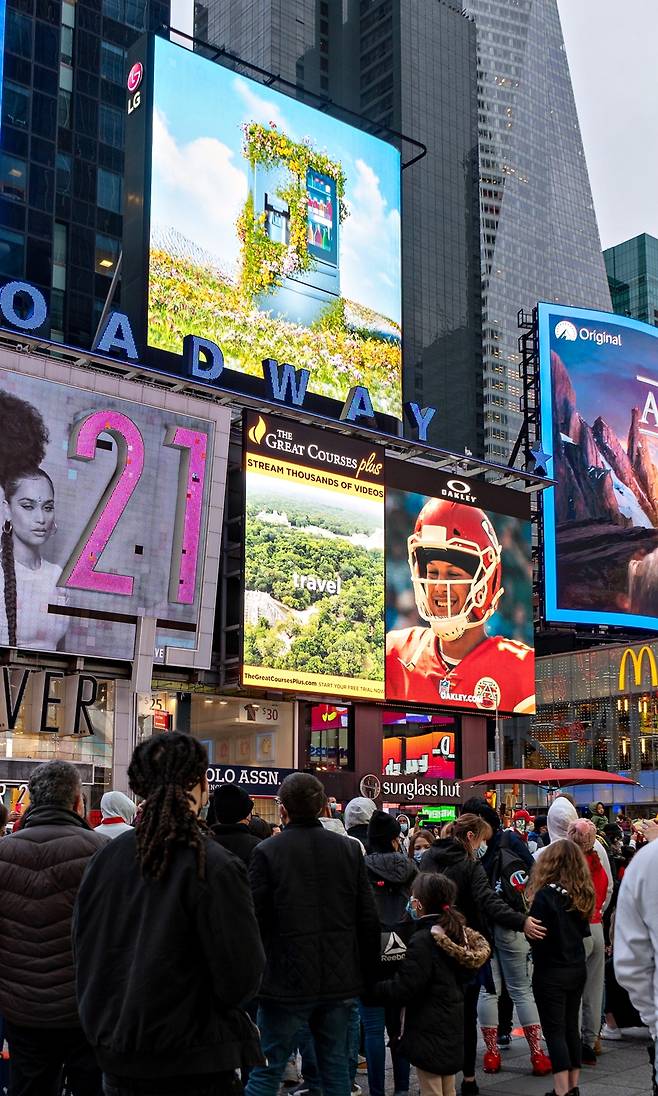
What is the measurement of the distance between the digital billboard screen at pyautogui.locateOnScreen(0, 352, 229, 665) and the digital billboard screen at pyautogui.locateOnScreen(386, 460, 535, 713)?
8100 millimetres

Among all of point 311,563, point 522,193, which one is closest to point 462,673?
point 311,563

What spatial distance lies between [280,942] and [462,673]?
130 ft

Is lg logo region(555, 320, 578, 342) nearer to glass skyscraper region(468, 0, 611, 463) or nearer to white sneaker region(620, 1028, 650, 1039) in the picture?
white sneaker region(620, 1028, 650, 1039)

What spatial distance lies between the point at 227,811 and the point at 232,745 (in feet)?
126

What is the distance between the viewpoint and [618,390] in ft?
204

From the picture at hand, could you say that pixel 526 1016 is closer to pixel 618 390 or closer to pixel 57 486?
pixel 57 486

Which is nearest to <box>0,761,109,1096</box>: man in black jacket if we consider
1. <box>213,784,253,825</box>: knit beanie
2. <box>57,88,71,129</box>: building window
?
<box>213,784,253,825</box>: knit beanie

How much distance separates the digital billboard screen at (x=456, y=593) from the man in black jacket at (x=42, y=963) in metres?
37.9

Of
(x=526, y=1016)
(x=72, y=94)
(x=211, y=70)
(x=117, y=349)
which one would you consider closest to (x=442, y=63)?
(x=72, y=94)

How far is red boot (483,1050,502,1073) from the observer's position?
10.7 meters

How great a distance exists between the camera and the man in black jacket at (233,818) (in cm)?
842

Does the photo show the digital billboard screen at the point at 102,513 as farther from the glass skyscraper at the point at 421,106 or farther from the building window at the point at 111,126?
the glass skyscraper at the point at 421,106

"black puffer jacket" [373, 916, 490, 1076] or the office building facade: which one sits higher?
the office building facade

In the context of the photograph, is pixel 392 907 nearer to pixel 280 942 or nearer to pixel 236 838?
pixel 236 838
